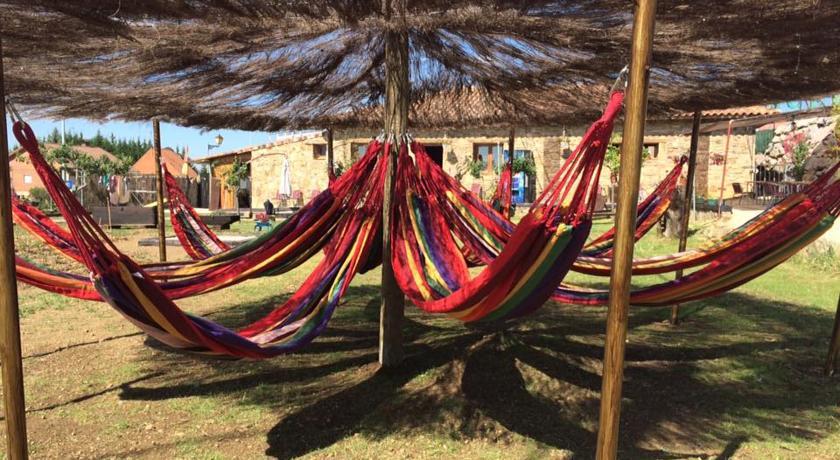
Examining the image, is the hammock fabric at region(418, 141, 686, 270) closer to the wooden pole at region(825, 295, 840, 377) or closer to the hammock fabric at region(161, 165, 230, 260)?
the wooden pole at region(825, 295, 840, 377)

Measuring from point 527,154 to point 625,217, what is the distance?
520 inches

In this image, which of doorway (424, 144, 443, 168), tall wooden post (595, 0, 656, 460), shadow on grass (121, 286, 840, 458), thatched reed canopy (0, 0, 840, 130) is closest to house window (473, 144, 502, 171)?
doorway (424, 144, 443, 168)

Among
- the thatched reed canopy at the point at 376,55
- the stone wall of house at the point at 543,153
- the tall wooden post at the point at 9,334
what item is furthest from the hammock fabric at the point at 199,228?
the stone wall of house at the point at 543,153

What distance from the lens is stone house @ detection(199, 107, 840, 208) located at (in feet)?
43.6

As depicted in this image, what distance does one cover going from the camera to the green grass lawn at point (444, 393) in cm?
243

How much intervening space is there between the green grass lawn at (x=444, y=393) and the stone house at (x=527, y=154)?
860 centimetres

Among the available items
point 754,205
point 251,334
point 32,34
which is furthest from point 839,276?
point 32,34

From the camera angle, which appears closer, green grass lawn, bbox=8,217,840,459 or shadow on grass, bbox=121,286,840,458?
green grass lawn, bbox=8,217,840,459

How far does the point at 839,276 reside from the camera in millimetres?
6129

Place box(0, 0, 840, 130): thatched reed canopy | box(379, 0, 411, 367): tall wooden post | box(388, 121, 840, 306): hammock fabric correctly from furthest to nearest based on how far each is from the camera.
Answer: box(379, 0, 411, 367): tall wooden post < box(388, 121, 840, 306): hammock fabric < box(0, 0, 840, 130): thatched reed canopy

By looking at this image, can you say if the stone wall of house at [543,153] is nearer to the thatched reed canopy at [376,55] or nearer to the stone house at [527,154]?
the stone house at [527,154]

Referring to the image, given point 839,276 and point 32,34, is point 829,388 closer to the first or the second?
point 839,276

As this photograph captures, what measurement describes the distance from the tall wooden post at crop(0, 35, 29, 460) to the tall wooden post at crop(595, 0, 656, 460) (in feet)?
5.21

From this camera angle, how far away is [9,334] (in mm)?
1445
